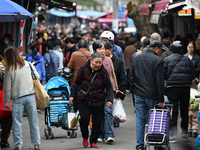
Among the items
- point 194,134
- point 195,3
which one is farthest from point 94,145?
point 195,3

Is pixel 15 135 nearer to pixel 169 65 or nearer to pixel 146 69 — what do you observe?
pixel 146 69

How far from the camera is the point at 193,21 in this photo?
60.4 ft

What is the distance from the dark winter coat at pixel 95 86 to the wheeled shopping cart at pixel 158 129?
1.38 metres

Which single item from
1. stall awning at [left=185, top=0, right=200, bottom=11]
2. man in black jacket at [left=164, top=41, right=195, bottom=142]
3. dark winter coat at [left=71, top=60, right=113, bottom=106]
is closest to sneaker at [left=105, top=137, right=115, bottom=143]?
dark winter coat at [left=71, top=60, right=113, bottom=106]

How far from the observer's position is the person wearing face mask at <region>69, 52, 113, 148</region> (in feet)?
27.6

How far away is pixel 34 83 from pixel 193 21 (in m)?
11.2

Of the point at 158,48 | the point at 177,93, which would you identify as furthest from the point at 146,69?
the point at 177,93

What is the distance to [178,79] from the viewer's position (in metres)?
9.23

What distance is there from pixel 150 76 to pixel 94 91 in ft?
3.75

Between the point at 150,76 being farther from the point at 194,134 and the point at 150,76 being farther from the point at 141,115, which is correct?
the point at 194,134

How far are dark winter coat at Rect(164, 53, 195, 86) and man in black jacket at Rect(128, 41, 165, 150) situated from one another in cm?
140

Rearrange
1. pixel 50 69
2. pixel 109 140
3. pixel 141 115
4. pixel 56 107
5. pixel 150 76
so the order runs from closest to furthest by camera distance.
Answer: pixel 150 76, pixel 141 115, pixel 109 140, pixel 56 107, pixel 50 69

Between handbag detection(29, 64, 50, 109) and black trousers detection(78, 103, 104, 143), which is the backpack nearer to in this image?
handbag detection(29, 64, 50, 109)

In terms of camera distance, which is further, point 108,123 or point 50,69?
point 50,69
